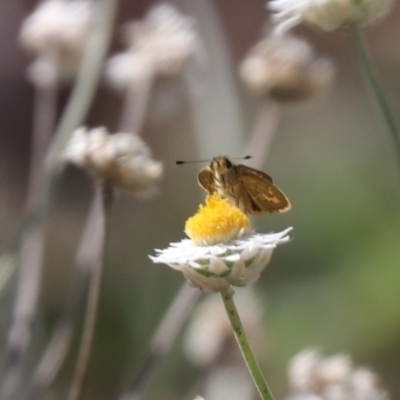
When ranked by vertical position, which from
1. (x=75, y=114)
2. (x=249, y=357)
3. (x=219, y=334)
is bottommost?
(x=249, y=357)

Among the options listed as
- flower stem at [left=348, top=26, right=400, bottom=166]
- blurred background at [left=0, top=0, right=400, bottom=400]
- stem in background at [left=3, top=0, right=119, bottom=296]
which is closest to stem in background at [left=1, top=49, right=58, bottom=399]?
stem in background at [left=3, top=0, right=119, bottom=296]

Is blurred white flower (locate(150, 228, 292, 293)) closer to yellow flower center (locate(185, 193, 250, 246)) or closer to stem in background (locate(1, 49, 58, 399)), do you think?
yellow flower center (locate(185, 193, 250, 246))

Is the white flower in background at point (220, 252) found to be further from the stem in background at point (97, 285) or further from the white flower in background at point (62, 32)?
the white flower in background at point (62, 32)

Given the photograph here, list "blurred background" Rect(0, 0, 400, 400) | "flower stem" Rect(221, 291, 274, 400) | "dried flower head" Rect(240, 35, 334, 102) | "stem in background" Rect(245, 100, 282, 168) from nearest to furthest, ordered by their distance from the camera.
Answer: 1. "flower stem" Rect(221, 291, 274, 400)
2. "dried flower head" Rect(240, 35, 334, 102)
3. "stem in background" Rect(245, 100, 282, 168)
4. "blurred background" Rect(0, 0, 400, 400)

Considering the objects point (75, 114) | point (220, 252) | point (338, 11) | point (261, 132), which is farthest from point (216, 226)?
point (261, 132)

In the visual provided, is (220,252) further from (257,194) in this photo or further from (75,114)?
(75,114)

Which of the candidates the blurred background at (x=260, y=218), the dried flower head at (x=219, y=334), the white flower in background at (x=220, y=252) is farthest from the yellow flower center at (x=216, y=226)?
the blurred background at (x=260, y=218)
